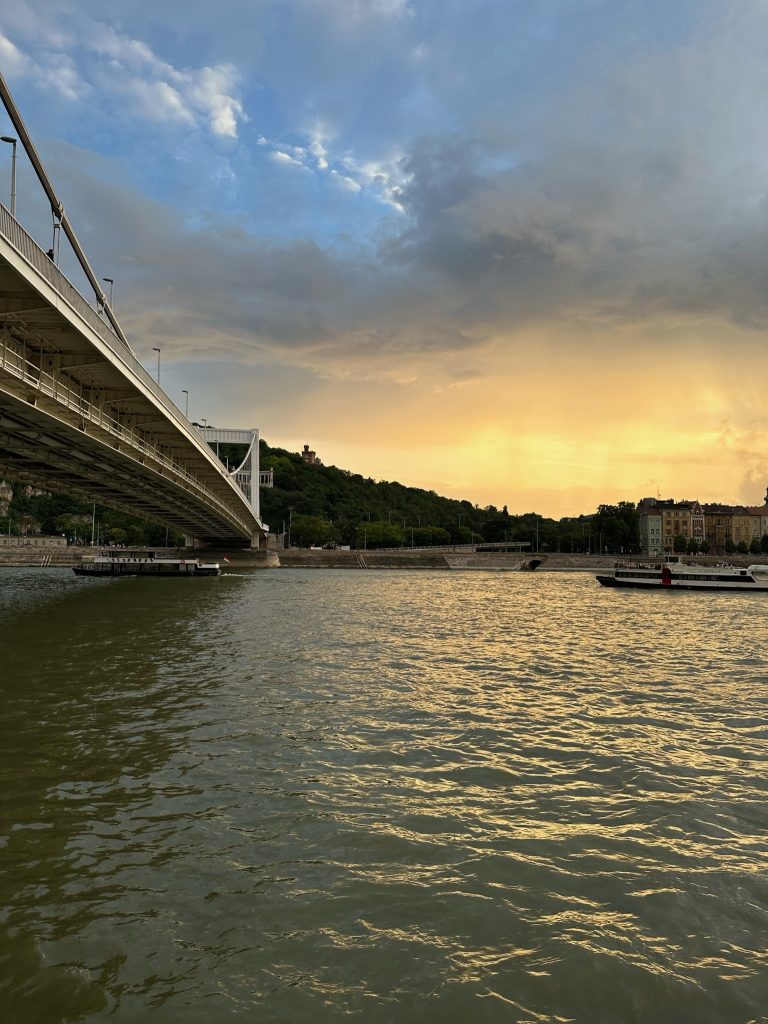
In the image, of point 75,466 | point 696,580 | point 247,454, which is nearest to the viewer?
point 75,466

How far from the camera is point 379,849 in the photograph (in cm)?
611

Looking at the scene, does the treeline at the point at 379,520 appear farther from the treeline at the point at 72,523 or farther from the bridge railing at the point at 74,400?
the bridge railing at the point at 74,400

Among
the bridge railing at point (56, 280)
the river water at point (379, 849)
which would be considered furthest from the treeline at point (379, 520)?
the river water at point (379, 849)

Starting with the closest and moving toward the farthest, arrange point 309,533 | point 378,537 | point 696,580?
point 696,580
point 309,533
point 378,537

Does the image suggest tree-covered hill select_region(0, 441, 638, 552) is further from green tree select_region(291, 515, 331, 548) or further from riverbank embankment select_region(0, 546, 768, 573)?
riverbank embankment select_region(0, 546, 768, 573)

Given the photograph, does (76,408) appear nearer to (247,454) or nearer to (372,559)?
(247,454)

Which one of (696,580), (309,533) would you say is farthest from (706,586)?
(309,533)

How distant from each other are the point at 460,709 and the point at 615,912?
22.0ft

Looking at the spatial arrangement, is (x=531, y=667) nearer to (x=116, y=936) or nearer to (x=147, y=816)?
(x=147, y=816)

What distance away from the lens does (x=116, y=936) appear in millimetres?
4617

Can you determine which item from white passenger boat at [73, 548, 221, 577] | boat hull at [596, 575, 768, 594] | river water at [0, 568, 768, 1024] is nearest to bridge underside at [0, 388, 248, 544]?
white passenger boat at [73, 548, 221, 577]

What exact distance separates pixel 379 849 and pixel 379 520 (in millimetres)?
161897

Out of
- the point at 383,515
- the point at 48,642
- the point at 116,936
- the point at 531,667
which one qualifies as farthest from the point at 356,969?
the point at 383,515

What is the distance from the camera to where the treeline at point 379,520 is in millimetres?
138125
